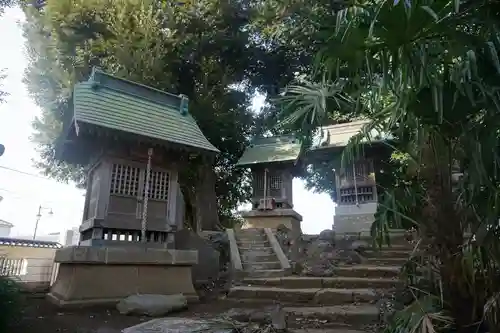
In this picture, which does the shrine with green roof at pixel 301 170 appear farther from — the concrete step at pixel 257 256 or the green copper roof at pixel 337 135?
the concrete step at pixel 257 256

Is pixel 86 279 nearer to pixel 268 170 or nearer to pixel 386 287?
pixel 386 287

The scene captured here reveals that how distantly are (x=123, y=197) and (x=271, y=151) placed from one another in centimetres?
859

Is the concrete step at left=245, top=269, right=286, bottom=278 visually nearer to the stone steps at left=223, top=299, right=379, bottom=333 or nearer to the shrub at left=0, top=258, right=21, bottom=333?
the stone steps at left=223, top=299, right=379, bottom=333

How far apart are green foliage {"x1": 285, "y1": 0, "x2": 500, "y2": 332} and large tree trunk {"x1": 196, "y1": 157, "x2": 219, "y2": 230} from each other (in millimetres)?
10102

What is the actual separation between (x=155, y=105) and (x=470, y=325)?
8.02m

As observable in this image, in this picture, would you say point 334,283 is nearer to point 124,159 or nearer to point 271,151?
point 124,159

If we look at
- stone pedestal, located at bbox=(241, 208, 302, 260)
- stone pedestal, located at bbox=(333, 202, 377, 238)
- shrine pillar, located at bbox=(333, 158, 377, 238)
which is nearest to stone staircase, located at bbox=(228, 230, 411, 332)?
stone pedestal, located at bbox=(333, 202, 377, 238)

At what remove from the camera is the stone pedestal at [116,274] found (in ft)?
18.6

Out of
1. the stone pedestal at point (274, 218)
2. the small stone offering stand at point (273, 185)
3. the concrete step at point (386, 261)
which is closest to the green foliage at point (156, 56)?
the small stone offering stand at point (273, 185)

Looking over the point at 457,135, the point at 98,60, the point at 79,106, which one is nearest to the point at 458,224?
the point at 457,135

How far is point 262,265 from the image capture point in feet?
25.6

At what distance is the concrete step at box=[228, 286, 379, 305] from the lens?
17.4 feet

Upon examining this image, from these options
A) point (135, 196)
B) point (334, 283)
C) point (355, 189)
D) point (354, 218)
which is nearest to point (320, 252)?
point (334, 283)

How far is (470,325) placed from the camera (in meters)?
3.23
